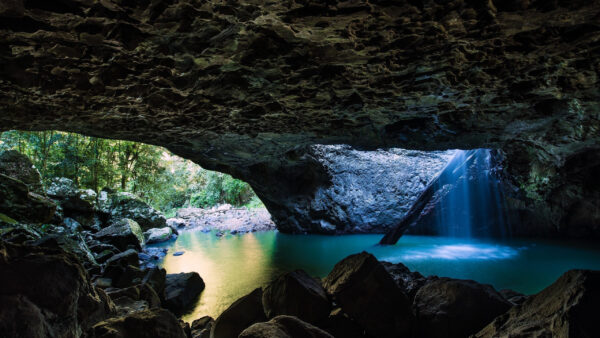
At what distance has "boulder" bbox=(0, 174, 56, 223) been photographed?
6.09 metres

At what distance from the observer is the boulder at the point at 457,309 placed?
106 inches

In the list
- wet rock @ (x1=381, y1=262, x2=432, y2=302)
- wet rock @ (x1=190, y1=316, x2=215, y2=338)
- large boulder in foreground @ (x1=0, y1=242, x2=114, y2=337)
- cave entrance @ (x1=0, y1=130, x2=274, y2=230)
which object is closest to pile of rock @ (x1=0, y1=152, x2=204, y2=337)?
large boulder in foreground @ (x1=0, y1=242, x2=114, y2=337)

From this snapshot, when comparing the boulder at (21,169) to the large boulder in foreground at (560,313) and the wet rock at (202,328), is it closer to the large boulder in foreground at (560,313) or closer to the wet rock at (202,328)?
the wet rock at (202,328)

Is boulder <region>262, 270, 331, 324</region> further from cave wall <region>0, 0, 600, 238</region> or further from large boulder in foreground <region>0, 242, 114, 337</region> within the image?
cave wall <region>0, 0, 600, 238</region>

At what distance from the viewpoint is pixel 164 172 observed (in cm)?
1688

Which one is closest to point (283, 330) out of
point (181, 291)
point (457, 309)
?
point (457, 309)

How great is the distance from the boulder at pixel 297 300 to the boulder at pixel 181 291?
1899mm

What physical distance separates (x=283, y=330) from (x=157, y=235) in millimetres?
10449

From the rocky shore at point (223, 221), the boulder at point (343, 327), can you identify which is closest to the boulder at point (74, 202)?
the rocky shore at point (223, 221)

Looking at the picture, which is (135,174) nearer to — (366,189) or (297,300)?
(366,189)

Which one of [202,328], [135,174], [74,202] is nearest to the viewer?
[202,328]

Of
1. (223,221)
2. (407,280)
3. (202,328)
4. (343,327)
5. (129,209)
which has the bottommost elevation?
(223,221)

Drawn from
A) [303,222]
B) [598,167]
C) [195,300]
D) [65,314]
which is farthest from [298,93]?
[303,222]

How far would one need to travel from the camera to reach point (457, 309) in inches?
109
